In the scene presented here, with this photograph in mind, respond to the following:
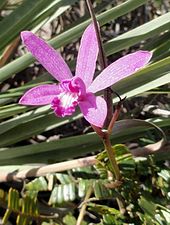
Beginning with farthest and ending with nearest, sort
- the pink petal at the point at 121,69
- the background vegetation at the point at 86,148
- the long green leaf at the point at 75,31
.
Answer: the long green leaf at the point at 75,31 → the background vegetation at the point at 86,148 → the pink petal at the point at 121,69

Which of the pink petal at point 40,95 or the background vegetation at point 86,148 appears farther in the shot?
the background vegetation at point 86,148

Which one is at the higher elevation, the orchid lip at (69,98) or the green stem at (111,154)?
the orchid lip at (69,98)

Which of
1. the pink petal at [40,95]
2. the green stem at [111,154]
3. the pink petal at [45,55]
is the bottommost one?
the green stem at [111,154]

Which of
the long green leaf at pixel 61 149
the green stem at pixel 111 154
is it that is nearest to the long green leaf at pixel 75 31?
the long green leaf at pixel 61 149

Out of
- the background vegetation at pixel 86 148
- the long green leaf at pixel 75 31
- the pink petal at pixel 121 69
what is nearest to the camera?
the pink petal at pixel 121 69

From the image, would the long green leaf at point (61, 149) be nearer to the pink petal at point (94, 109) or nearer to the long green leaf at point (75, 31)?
the long green leaf at point (75, 31)

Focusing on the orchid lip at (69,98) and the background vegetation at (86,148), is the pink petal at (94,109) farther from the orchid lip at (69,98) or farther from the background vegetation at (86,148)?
the background vegetation at (86,148)
